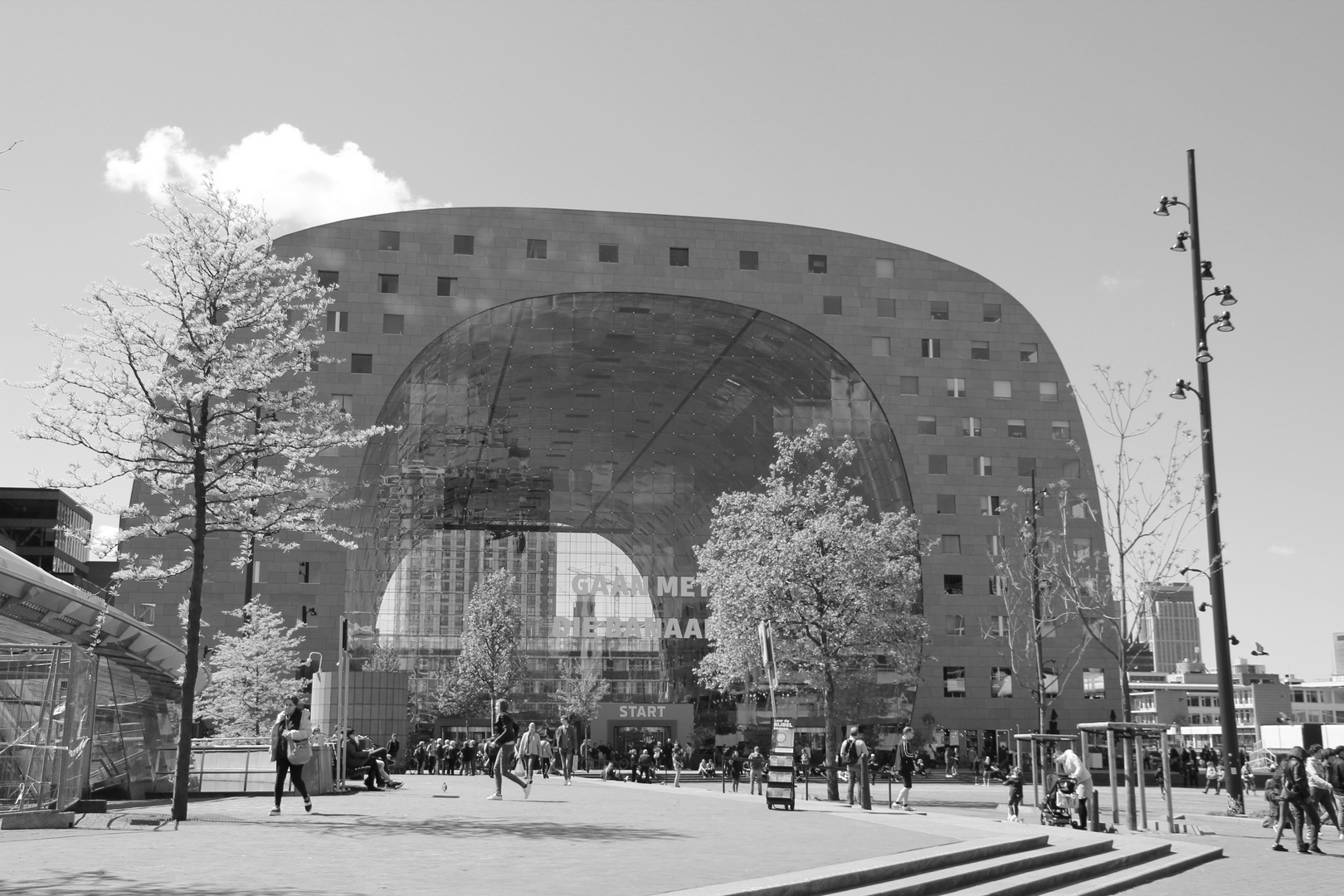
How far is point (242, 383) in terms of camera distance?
1903 cm

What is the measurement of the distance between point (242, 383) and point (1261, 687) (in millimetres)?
91242

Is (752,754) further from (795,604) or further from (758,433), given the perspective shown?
(758,433)

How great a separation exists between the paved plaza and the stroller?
6.37 ft

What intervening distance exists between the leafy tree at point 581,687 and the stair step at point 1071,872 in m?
55.8

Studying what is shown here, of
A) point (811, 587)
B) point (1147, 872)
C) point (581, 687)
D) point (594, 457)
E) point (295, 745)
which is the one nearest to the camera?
point (1147, 872)

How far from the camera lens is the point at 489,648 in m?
77.6

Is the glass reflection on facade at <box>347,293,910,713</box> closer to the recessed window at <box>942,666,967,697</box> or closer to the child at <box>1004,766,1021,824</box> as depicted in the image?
the recessed window at <box>942,666,967,697</box>

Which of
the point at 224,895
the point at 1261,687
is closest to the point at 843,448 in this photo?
the point at 224,895

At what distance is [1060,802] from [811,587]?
1198cm

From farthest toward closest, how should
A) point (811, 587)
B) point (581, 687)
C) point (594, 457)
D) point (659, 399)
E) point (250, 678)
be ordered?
1. point (594, 457)
2. point (581, 687)
3. point (659, 399)
4. point (250, 678)
5. point (811, 587)

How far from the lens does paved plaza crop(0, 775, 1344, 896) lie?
986cm

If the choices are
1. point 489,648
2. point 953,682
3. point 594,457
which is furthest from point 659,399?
point 953,682

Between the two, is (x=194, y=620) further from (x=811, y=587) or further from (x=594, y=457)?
(x=594, y=457)

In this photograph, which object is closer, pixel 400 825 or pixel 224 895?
pixel 224 895
